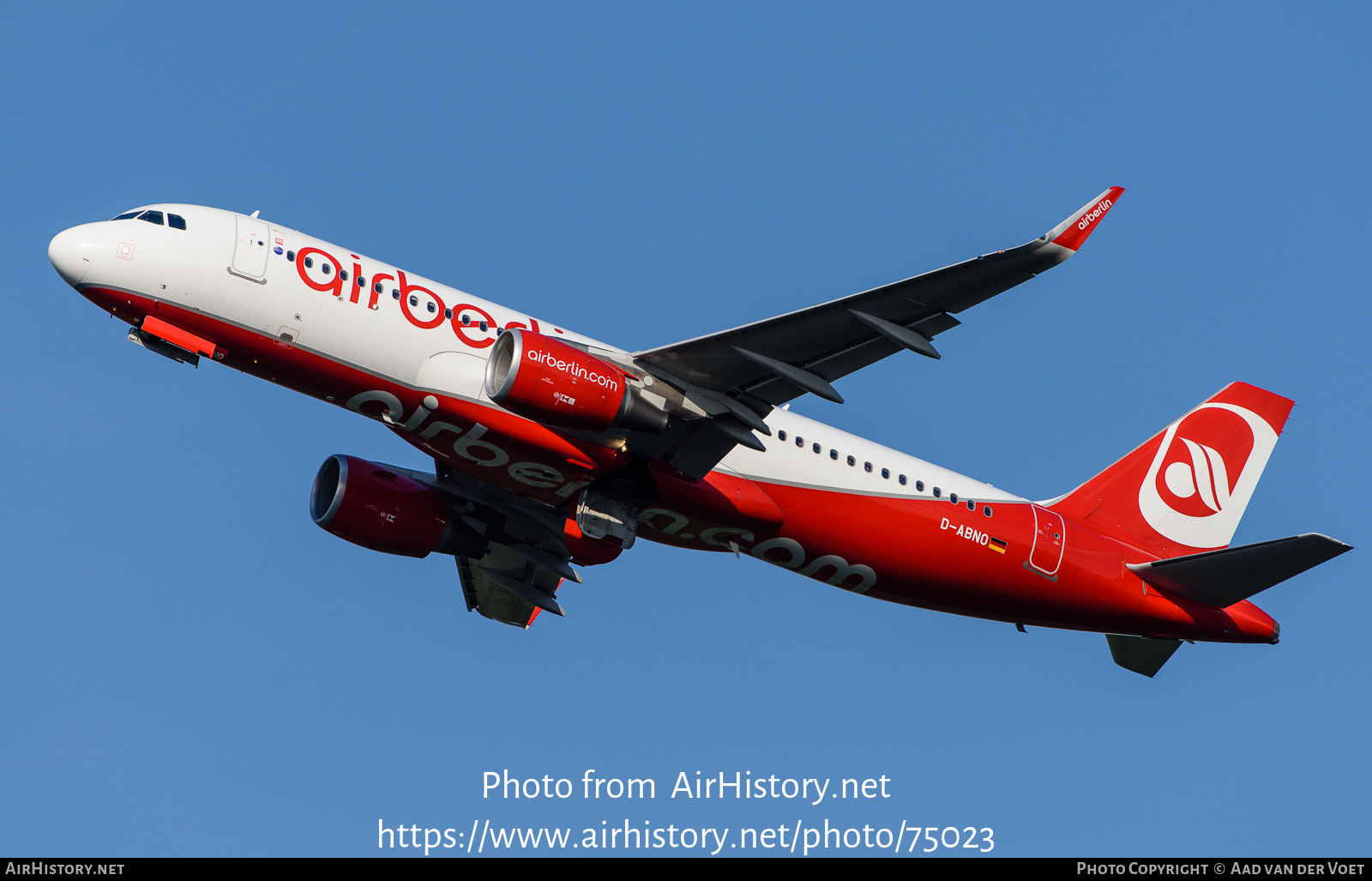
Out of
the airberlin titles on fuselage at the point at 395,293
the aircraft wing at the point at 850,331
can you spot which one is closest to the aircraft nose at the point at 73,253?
the airberlin titles on fuselage at the point at 395,293

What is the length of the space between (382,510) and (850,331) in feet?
41.5

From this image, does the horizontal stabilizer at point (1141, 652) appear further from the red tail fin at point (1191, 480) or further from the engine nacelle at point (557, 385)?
the engine nacelle at point (557, 385)

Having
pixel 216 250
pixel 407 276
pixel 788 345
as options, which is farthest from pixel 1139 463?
pixel 216 250

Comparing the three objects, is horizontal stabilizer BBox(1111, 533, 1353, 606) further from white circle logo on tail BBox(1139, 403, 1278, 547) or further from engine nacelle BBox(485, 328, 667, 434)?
engine nacelle BBox(485, 328, 667, 434)

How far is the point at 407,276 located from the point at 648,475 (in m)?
6.41

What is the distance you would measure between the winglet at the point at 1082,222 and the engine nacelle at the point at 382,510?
16.4m

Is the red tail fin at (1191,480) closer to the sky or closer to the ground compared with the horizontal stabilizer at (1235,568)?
closer to the sky

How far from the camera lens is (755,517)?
28344 mm

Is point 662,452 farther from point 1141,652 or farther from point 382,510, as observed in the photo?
point 1141,652

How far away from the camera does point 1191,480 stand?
3472cm

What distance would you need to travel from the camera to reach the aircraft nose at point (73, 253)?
82.6 ft

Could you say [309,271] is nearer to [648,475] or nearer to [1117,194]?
[648,475]

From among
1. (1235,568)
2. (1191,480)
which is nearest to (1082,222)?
(1235,568)

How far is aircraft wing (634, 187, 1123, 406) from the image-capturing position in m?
22.6
